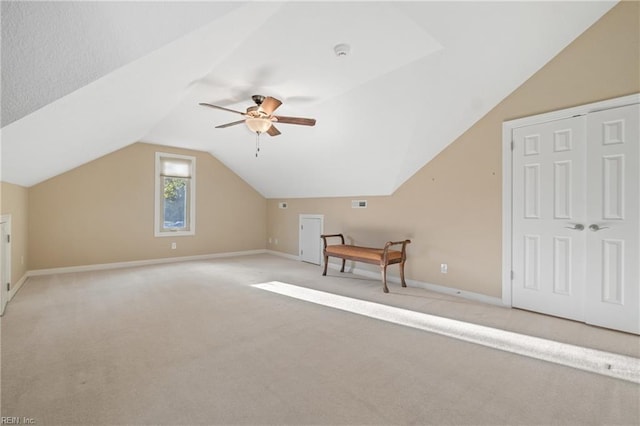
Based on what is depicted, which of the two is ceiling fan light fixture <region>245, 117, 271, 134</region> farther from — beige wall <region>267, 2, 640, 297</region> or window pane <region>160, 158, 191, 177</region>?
window pane <region>160, 158, 191, 177</region>

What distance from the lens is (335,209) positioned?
5.73 meters

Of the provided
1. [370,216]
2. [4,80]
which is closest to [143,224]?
[370,216]

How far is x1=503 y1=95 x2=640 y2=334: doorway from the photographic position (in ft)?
8.59

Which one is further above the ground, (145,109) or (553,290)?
(145,109)

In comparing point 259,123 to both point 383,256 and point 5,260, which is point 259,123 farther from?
point 5,260

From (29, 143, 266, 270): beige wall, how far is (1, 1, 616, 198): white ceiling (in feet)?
4.76

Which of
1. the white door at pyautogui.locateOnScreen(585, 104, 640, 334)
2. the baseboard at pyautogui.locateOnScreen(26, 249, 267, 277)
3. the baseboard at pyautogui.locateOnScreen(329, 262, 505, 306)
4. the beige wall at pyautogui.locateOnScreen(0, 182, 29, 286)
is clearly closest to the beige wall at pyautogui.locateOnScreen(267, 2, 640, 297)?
the baseboard at pyautogui.locateOnScreen(329, 262, 505, 306)

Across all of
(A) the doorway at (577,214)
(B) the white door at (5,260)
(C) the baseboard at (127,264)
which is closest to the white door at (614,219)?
(A) the doorway at (577,214)

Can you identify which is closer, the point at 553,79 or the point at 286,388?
the point at 286,388

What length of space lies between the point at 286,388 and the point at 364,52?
9.28 ft

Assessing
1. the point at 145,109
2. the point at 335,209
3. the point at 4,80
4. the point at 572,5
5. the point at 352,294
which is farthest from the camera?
the point at 335,209

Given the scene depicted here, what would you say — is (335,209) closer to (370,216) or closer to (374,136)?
(370,216)

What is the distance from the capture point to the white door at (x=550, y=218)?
2883 millimetres

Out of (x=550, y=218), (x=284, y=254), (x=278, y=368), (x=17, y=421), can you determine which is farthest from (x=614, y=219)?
(x=284, y=254)
